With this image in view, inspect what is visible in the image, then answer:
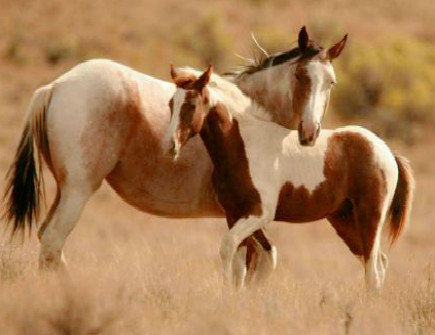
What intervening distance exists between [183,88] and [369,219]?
1.69m

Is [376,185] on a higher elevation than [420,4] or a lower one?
higher

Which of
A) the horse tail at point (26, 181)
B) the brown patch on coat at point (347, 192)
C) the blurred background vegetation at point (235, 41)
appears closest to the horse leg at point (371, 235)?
the brown patch on coat at point (347, 192)

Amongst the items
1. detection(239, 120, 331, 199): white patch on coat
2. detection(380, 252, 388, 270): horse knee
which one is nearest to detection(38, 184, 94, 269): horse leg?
detection(239, 120, 331, 199): white patch on coat

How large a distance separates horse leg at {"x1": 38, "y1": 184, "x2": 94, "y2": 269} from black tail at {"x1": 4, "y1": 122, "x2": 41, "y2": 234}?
36 centimetres

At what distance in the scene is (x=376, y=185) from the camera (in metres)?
7.16

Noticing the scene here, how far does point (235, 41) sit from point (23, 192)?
25.4m

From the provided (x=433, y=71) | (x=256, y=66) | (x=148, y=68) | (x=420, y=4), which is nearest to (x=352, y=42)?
(x=433, y=71)

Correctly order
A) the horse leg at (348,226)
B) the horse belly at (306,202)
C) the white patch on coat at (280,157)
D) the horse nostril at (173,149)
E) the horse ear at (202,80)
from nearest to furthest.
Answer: the horse nostril at (173,149)
the horse ear at (202,80)
the white patch on coat at (280,157)
the horse belly at (306,202)
the horse leg at (348,226)

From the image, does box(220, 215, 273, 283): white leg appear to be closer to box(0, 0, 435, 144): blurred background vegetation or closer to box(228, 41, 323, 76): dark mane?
box(228, 41, 323, 76): dark mane

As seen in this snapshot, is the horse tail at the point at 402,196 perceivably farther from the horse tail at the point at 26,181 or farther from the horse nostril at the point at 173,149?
the horse tail at the point at 26,181

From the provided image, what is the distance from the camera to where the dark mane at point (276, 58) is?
693 centimetres

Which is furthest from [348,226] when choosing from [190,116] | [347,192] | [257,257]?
[190,116]

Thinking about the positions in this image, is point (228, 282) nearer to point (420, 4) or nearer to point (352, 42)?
point (352, 42)

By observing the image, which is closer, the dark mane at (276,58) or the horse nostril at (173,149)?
the horse nostril at (173,149)
